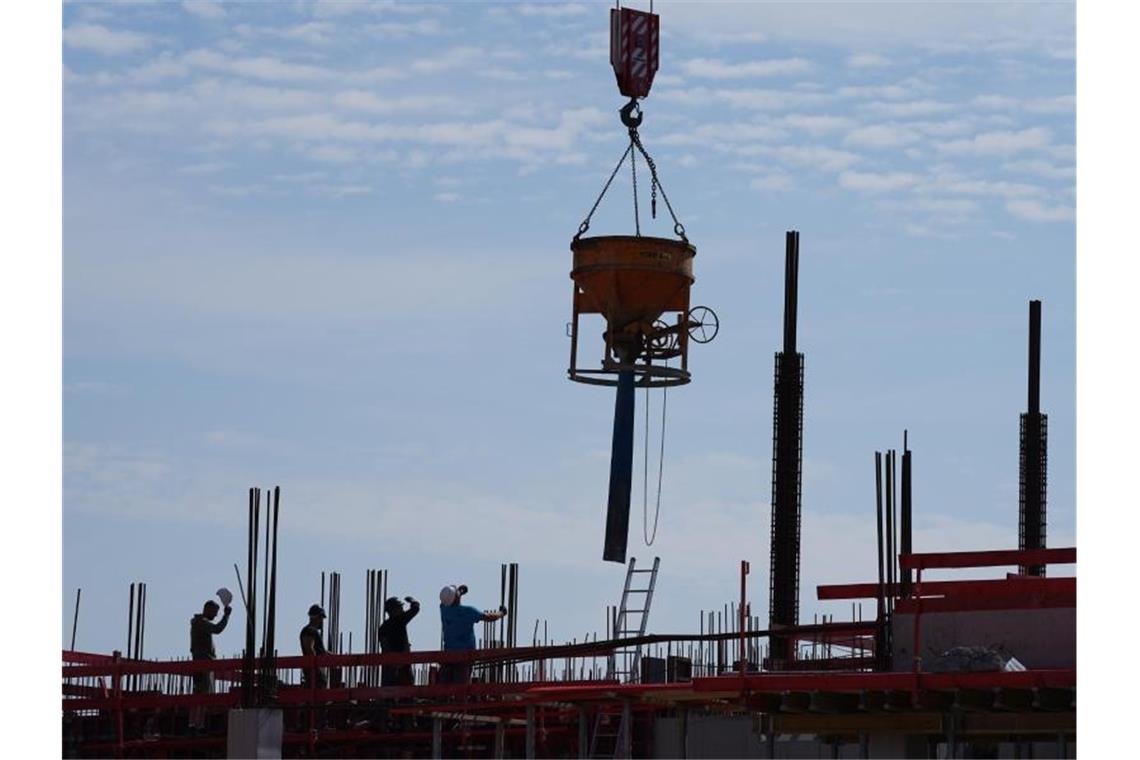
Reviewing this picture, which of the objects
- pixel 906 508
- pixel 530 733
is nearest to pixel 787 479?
pixel 906 508

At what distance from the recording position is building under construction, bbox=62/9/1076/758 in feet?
65.0

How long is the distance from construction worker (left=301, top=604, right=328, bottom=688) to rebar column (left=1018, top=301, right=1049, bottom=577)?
13.7 meters

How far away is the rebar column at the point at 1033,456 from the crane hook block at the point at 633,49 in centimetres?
1277

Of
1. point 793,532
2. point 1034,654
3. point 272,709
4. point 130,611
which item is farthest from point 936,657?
point 130,611

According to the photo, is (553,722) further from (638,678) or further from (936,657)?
(936,657)

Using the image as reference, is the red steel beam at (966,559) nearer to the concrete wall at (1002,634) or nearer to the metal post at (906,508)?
the concrete wall at (1002,634)

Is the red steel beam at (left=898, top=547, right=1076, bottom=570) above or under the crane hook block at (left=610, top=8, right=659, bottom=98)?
under

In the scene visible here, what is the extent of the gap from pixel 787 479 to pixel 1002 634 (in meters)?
11.1

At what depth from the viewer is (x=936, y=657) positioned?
69.7 ft

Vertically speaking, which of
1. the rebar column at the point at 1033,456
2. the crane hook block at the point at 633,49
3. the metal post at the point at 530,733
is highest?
the crane hook block at the point at 633,49

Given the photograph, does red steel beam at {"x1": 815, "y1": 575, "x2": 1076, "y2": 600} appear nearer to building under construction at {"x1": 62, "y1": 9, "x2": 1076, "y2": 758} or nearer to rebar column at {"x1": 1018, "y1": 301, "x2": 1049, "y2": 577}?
building under construction at {"x1": 62, "y1": 9, "x2": 1076, "y2": 758}

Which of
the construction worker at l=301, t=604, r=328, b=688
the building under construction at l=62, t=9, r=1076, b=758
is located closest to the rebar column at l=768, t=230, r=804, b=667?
the building under construction at l=62, t=9, r=1076, b=758

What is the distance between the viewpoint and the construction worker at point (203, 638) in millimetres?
27703

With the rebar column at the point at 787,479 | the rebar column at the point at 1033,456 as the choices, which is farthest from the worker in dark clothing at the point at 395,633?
the rebar column at the point at 1033,456
